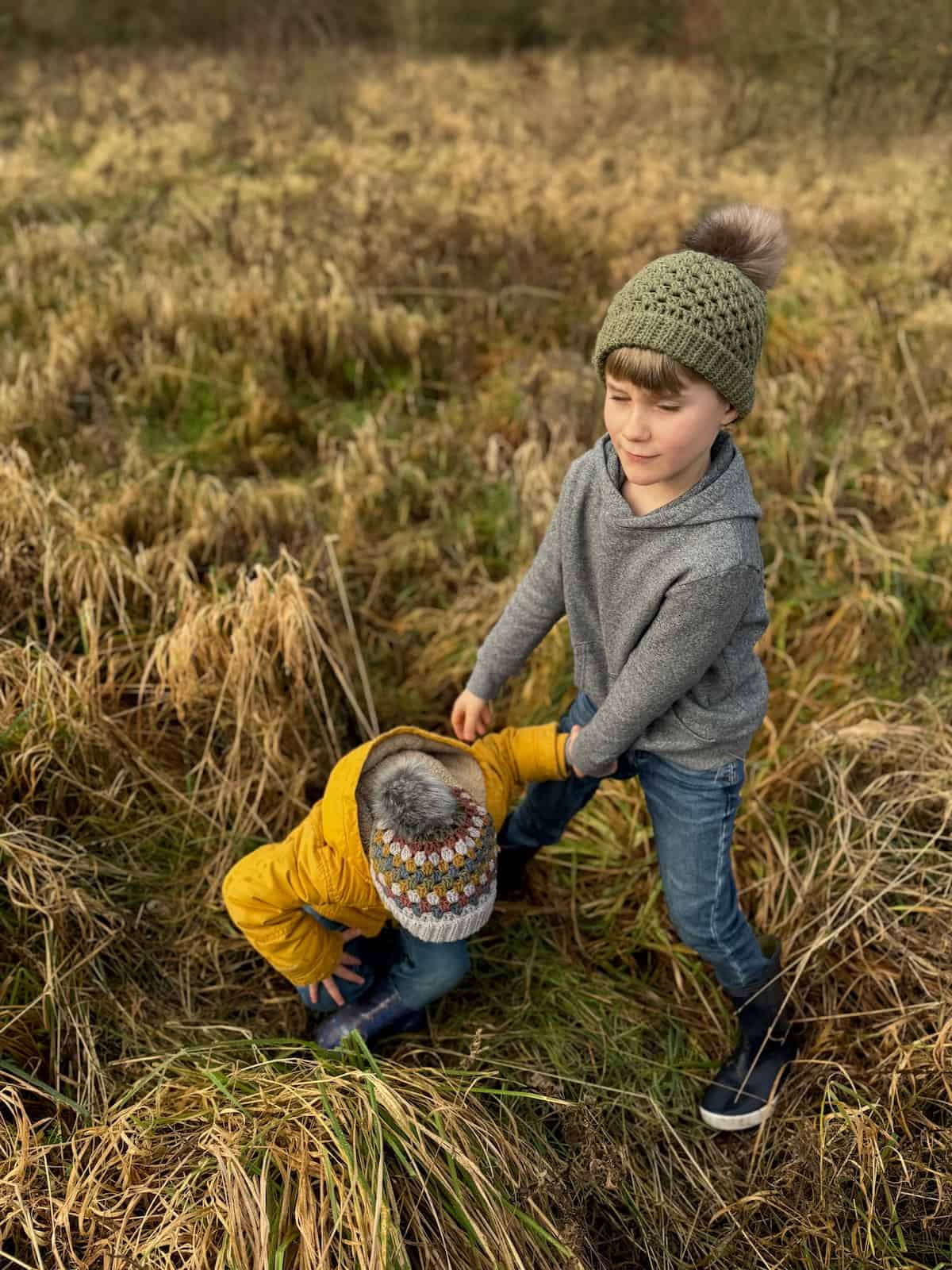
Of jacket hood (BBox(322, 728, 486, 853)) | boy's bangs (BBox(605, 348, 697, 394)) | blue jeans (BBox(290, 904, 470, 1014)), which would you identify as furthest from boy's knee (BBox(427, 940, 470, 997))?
boy's bangs (BBox(605, 348, 697, 394))

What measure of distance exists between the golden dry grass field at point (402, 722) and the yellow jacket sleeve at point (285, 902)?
21 cm

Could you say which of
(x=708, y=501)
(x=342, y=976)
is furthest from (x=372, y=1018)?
(x=708, y=501)

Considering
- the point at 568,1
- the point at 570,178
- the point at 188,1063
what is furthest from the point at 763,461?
the point at 568,1

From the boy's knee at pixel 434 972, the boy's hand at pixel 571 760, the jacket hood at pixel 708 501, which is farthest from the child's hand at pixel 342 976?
the jacket hood at pixel 708 501

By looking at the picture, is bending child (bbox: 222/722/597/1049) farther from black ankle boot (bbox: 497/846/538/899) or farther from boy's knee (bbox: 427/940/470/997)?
black ankle boot (bbox: 497/846/538/899)

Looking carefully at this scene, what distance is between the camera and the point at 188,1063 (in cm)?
186

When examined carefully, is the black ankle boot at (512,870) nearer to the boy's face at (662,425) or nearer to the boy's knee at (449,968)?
the boy's knee at (449,968)

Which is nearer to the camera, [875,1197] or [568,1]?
[875,1197]

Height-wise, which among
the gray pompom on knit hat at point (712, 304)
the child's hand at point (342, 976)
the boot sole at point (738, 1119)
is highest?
the gray pompom on knit hat at point (712, 304)

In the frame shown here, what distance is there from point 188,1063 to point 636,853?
1.20 meters

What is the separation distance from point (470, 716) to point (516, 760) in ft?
0.51

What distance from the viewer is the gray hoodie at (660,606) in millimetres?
1501

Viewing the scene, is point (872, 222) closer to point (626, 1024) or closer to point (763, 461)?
point (763, 461)

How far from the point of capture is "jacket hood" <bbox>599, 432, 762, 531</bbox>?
1500 mm
